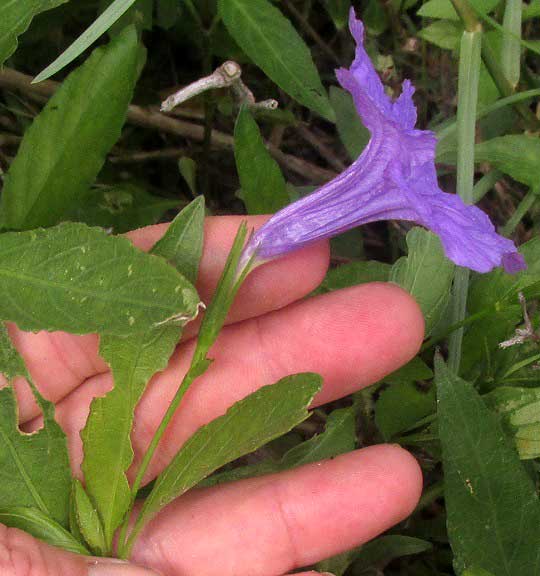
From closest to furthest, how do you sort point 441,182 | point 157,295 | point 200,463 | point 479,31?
point 157,295 < point 200,463 < point 479,31 < point 441,182

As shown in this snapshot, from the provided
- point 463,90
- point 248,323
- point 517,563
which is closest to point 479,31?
point 463,90

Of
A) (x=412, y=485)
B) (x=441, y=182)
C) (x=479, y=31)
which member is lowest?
(x=412, y=485)

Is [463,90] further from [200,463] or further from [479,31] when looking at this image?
[200,463]

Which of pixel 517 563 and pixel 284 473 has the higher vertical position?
pixel 284 473

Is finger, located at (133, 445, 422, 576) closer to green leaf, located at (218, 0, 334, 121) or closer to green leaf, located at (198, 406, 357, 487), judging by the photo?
green leaf, located at (198, 406, 357, 487)

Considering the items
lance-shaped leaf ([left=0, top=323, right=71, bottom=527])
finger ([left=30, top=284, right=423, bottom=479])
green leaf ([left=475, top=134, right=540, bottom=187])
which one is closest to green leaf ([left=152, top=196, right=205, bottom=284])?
finger ([left=30, top=284, right=423, bottom=479])

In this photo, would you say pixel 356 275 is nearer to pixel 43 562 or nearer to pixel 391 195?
pixel 391 195
